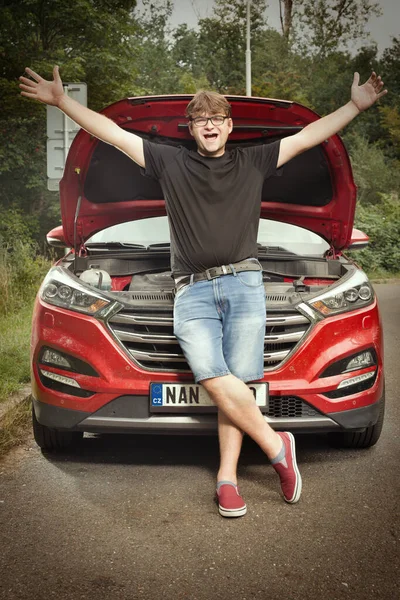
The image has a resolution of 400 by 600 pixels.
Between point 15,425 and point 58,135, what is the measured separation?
5192 mm

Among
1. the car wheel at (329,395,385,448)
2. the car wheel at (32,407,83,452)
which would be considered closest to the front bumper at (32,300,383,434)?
the car wheel at (32,407,83,452)

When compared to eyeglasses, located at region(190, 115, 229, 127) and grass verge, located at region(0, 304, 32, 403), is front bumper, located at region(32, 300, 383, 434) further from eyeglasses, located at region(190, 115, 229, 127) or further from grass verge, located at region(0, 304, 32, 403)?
grass verge, located at region(0, 304, 32, 403)

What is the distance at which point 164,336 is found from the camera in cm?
420

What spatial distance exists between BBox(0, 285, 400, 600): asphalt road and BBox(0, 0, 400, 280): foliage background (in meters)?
5.89

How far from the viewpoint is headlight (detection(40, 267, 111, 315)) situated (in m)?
4.25

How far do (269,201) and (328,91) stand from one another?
1941 inches

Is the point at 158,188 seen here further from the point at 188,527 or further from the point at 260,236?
the point at 188,527

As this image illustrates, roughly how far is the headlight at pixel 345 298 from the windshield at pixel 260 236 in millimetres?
1264

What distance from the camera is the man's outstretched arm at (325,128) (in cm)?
401

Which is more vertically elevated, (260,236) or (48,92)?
(48,92)

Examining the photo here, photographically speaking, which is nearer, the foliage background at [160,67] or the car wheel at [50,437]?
the car wheel at [50,437]

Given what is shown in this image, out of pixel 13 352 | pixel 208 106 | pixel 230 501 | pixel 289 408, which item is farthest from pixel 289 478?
pixel 13 352

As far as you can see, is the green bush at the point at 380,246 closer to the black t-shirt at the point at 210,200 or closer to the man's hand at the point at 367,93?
the man's hand at the point at 367,93

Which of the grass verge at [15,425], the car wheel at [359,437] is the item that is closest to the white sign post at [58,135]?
the grass verge at [15,425]
